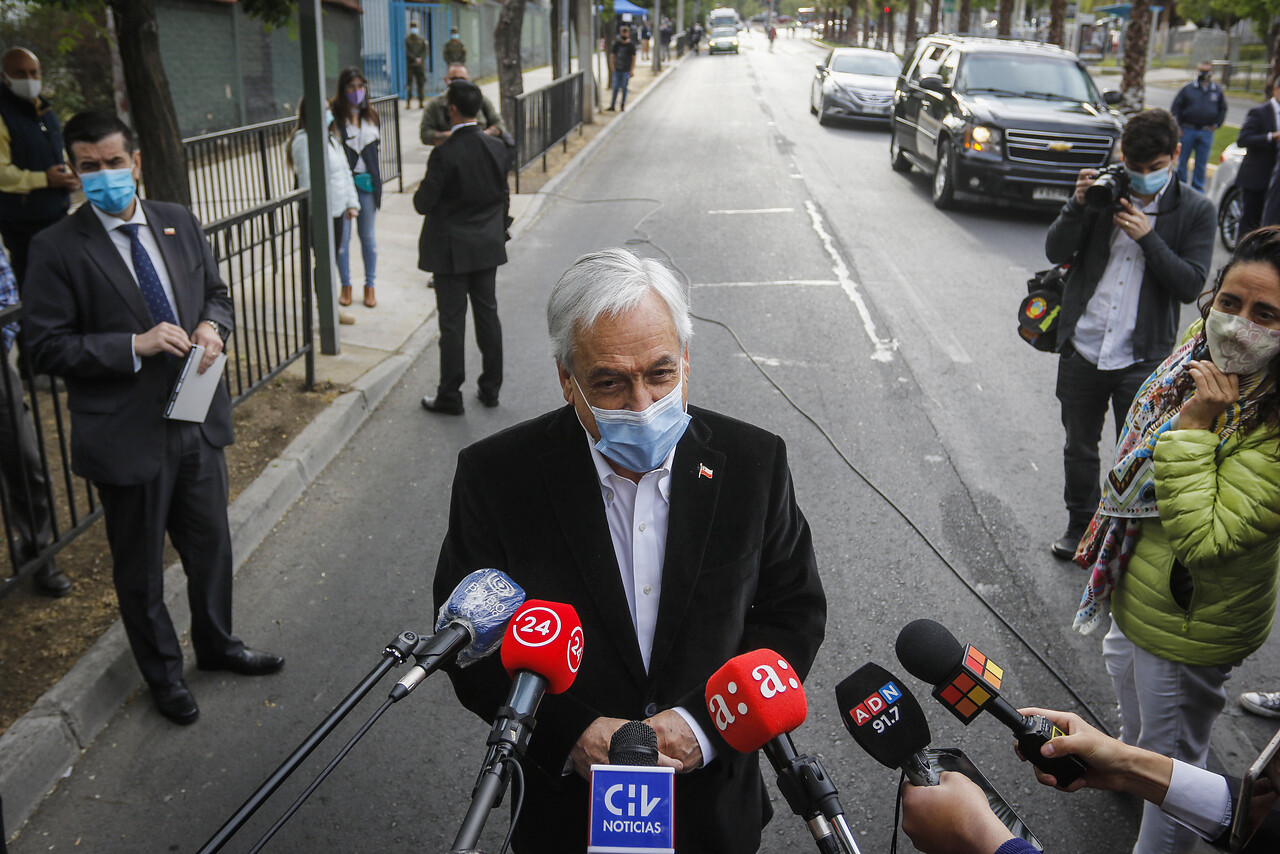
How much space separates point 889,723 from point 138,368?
300 centimetres

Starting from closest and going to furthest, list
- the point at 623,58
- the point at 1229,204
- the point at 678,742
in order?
1. the point at 678,742
2. the point at 1229,204
3. the point at 623,58

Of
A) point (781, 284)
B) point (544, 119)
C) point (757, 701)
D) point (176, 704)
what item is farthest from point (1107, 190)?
point (544, 119)

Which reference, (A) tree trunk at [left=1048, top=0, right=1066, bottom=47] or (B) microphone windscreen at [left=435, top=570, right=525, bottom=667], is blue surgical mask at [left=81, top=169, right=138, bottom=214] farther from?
(A) tree trunk at [left=1048, top=0, right=1066, bottom=47]

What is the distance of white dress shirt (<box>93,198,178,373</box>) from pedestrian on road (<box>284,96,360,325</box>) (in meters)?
4.36

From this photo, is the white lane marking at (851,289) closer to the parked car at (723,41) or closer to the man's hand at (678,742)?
the man's hand at (678,742)

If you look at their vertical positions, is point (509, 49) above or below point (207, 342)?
above

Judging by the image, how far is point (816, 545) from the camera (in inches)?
208

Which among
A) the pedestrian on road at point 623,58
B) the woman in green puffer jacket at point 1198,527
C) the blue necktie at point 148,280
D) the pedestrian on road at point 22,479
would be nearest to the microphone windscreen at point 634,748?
the woman in green puffer jacket at point 1198,527

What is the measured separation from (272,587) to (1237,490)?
4.06 m

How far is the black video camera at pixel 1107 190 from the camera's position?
15.0 feet

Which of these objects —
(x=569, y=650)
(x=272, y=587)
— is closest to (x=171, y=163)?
(x=272, y=587)

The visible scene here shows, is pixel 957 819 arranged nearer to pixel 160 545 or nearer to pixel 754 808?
pixel 754 808

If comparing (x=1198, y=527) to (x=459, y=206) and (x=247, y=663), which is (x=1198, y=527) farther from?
(x=459, y=206)

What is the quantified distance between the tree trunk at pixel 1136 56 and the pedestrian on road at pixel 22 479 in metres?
20.6
